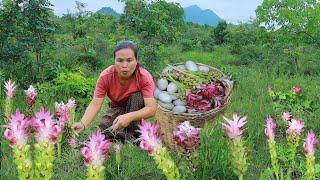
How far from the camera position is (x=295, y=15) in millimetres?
9578

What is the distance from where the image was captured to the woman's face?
4094 millimetres

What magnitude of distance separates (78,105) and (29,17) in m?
1.63

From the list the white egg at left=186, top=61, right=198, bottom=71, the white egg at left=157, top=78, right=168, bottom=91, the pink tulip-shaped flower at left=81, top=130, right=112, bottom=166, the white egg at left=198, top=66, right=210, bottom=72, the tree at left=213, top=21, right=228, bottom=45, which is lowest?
the tree at left=213, top=21, right=228, bottom=45

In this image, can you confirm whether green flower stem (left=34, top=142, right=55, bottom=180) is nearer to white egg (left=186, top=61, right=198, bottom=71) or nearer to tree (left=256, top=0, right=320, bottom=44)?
white egg (left=186, top=61, right=198, bottom=71)

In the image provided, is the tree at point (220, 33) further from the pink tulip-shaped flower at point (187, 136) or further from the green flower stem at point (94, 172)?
the green flower stem at point (94, 172)

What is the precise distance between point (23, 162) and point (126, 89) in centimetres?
274

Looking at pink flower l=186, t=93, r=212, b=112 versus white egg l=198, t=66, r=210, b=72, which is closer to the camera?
pink flower l=186, t=93, r=212, b=112

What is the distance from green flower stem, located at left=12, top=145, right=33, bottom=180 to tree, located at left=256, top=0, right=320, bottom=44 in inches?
326

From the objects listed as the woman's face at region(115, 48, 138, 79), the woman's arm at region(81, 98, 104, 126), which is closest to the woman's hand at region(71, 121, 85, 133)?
the woman's arm at region(81, 98, 104, 126)

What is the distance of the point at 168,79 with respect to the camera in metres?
4.36

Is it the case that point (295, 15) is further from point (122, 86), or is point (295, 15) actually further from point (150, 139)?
point (150, 139)

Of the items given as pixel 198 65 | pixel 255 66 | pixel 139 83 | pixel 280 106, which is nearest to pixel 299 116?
pixel 280 106

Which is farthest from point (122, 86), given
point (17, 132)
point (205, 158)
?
point (17, 132)

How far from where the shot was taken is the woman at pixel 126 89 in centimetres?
414
